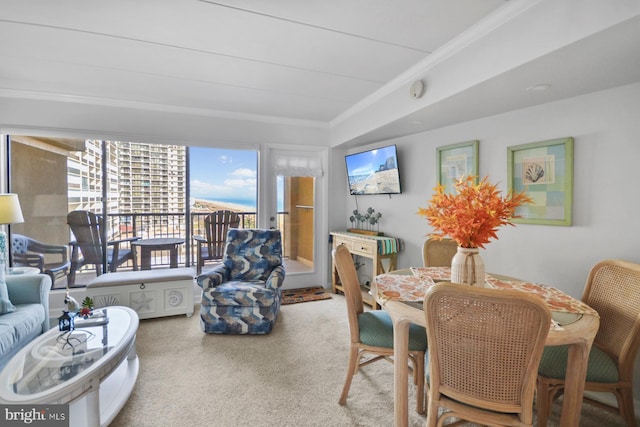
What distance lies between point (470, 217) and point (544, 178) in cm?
121

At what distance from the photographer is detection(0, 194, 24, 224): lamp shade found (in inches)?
103

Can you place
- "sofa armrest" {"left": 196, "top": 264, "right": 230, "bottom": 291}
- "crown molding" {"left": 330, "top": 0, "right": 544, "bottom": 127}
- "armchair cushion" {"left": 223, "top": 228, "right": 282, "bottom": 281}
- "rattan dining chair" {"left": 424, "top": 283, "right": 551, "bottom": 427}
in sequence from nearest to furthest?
"rattan dining chair" {"left": 424, "top": 283, "right": 551, "bottom": 427} < "crown molding" {"left": 330, "top": 0, "right": 544, "bottom": 127} < "sofa armrest" {"left": 196, "top": 264, "right": 230, "bottom": 291} < "armchair cushion" {"left": 223, "top": 228, "right": 282, "bottom": 281}

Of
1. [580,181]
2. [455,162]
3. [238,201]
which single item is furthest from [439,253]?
[238,201]

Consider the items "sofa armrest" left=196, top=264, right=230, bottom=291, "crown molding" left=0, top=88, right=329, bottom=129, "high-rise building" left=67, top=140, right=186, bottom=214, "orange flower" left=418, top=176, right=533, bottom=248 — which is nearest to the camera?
"orange flower" left=418, top=176, right=533, bottom=248

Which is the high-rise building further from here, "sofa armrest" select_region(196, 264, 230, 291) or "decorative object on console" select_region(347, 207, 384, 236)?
"decorative object on console" select_region(347, 207, 384, 236)

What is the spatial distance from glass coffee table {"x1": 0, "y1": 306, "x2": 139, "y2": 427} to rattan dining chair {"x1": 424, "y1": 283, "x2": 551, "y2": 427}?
1.68m

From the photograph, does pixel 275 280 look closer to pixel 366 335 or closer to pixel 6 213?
pixel 366 335

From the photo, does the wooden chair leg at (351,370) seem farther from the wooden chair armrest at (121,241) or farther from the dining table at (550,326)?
the wooden chair armrest at (121,241)

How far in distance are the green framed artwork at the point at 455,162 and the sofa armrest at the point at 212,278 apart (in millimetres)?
2379

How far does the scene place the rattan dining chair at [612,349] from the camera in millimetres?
1512

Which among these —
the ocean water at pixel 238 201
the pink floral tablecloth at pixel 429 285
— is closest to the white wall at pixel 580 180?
the pink floral tablecloth at pixel 429 285

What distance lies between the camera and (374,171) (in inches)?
154

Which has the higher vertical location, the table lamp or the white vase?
the table lamp

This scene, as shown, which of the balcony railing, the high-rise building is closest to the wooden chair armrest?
the balcony railing
